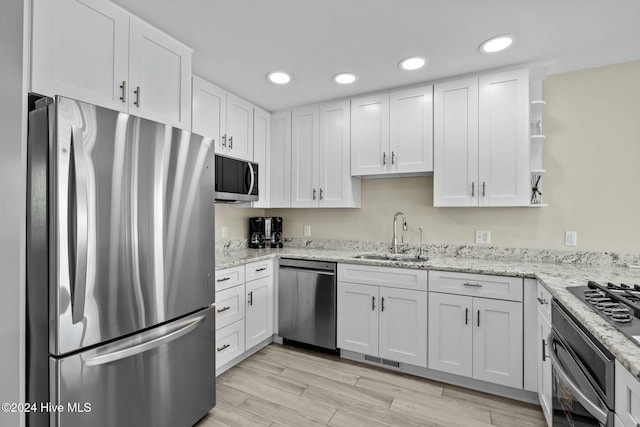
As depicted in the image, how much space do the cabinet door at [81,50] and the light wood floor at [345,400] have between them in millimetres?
1966

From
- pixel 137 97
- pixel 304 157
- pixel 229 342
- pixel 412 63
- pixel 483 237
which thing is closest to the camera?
pixel 137 97

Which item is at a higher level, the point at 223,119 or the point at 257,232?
the point at 223,119

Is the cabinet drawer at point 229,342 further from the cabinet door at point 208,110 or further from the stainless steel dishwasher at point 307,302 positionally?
the cabinet door at point 208,110

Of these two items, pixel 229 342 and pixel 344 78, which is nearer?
pixel 229 342

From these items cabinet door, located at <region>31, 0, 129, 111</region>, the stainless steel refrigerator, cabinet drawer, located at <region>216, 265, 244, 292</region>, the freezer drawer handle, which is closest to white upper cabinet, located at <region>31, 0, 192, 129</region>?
cabinet door, located at <region>31, 0, 129, 111</region>

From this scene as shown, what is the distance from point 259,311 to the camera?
277cm

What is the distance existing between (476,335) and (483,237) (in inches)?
35.4

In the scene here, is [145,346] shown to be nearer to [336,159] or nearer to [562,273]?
[336,159]

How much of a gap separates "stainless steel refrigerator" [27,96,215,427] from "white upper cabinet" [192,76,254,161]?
80cm

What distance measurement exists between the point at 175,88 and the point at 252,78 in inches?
30.0

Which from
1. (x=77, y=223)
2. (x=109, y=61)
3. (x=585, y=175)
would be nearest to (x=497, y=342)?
(x=585, y=175)

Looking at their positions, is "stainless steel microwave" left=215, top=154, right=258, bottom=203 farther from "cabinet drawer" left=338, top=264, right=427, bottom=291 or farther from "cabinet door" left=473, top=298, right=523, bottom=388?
"cabinet door" left=473, top=298, right=523, bottom=388

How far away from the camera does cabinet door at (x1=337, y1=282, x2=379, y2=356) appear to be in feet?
8.38

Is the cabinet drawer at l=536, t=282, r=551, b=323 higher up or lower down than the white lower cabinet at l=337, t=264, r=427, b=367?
higher up
